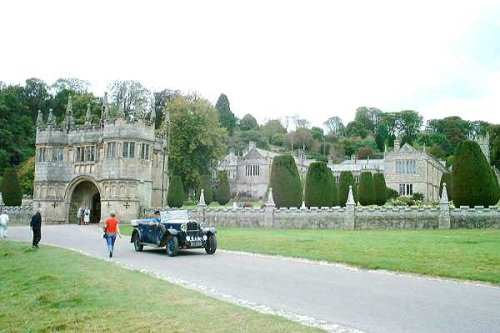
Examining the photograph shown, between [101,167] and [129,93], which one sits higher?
[129,93]

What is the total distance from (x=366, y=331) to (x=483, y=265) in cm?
861

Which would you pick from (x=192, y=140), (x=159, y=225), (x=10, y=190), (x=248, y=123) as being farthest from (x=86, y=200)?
(x=248, y=123)

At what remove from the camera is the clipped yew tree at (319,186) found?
39.8 metres

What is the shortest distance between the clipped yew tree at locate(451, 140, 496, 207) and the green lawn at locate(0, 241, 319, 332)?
85.2ft

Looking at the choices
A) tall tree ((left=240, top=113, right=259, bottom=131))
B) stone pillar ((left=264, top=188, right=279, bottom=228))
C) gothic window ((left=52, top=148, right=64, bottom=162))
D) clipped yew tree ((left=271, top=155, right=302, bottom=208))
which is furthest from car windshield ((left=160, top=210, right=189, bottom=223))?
tall tree ((left=240, top=113, right=259, bottom=131))

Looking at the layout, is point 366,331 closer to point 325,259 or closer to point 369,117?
point 325,259

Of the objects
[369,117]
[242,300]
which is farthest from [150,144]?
[369,117]

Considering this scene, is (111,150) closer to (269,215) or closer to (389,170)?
(269,215)

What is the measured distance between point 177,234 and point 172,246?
51 cm

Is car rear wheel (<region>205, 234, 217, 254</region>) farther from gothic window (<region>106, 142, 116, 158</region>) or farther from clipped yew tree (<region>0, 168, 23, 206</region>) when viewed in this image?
clipped yew tree (<region>0, 168, 23, 206</region>)

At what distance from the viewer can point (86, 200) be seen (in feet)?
154

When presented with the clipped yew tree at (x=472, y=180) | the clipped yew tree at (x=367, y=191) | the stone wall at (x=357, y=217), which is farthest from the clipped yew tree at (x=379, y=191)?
the stone wall at (x=357, y=217)

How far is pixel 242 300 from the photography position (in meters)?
10.5

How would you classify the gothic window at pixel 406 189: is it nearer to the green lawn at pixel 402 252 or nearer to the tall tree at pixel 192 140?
the tall tree at pixel 192 140
